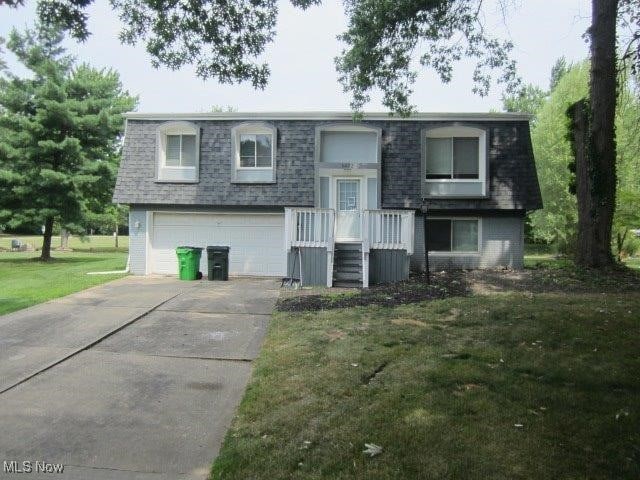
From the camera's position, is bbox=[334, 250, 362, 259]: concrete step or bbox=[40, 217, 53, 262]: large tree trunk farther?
bbox=[40, 217, 53, 262]: large tree trunk

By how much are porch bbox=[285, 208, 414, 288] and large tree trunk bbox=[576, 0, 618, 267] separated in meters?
4.33

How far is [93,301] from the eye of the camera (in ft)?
33.8

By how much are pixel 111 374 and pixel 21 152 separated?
21.2 meters

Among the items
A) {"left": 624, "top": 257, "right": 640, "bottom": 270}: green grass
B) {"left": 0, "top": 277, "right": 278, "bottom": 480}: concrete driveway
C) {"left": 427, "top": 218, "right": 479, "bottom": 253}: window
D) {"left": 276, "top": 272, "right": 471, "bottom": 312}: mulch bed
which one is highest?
{"left": 427, "top": 218, "right": 479, "bottom": 253}: window

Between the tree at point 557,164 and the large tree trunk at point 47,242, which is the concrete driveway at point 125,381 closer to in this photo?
the large tree trunk at point 47,242

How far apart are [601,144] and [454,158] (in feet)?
14.8

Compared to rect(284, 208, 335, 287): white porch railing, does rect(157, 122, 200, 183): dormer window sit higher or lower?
higher

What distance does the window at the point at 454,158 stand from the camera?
15812 mm

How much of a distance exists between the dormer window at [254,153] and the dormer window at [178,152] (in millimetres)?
1222

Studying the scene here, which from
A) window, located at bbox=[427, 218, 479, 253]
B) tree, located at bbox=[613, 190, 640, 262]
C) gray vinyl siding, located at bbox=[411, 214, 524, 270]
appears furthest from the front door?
tree, located at bbox=[613, 190, 640, 262]

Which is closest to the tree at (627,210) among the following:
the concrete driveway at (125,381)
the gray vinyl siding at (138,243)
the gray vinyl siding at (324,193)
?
the gray vinyl siding at (324,193)

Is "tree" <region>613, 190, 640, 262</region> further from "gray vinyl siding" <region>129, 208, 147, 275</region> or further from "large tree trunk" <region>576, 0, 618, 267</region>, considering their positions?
"gray vinyl siding" <region>129, 208, 147, 275</region>

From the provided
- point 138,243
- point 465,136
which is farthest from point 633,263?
point 138,243

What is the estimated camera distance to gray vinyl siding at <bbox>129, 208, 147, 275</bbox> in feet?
52.3
